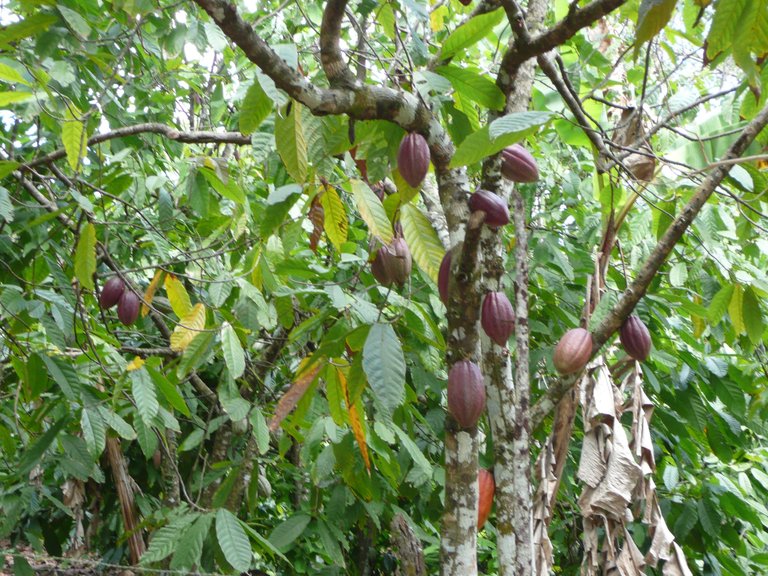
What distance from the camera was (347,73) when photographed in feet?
3.83

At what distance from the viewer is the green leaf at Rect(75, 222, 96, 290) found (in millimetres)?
Result: 1733

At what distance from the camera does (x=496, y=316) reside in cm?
118

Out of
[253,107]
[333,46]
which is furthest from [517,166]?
[253,107]

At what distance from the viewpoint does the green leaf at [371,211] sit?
130cm

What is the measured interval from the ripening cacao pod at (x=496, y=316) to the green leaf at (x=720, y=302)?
2.87 feet

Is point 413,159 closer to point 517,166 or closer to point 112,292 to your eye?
point 517,166

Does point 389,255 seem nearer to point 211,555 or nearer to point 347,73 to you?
point 347,73

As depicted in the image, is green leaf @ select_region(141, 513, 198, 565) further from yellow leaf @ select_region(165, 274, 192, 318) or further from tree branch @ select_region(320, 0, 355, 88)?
tree branch @ select_region(320, 0, 355, 88)

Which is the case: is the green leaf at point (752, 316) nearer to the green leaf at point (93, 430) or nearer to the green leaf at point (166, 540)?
the green leaf at point (166, 540)

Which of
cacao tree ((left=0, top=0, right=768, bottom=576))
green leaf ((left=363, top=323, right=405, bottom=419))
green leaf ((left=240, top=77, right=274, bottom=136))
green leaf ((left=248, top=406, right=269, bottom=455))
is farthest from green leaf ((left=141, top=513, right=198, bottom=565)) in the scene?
green leaf ((left=240, top=77, right=274, bottom=136))

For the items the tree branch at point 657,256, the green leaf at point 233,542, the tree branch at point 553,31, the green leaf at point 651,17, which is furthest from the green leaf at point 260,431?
the green leaf at point 651,17

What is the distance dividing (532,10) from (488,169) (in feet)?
1.68

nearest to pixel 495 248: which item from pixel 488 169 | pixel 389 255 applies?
pixel 488 169

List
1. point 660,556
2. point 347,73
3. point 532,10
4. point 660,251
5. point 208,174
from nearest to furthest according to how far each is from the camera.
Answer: point 347,73, point 660,251, point 532,10, point 660,556, point 208,174
